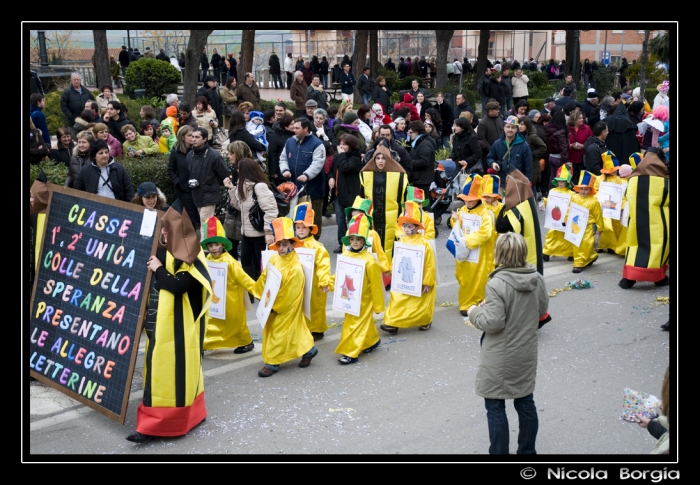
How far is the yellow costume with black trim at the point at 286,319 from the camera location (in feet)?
25.5

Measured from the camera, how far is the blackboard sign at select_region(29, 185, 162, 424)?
661cm

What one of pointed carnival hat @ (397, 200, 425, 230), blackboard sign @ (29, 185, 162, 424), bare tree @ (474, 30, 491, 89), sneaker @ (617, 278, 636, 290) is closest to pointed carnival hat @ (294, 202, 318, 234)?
pointed carnival hat @ (397, 200, 425, 230)

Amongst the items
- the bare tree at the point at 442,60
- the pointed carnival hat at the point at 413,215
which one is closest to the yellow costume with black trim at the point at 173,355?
the pointed carnival hat at the point at 413,215

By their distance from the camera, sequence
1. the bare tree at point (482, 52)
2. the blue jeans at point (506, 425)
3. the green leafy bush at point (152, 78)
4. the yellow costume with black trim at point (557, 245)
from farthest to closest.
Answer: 1. the bare tree at point (482, 52)
2. the green leafy bush at point (152, 78)
3. the yellow costume with black trim at point (557, 245)
4. the blue jeans at point (506, 425)

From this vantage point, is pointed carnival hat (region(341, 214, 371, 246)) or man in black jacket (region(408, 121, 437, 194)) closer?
pointed carnival hat (region(341, 214, 371, 246))

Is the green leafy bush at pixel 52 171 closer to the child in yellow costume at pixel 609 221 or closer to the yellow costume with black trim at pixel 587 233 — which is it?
the yellow costume with black trim at pixel 587 233

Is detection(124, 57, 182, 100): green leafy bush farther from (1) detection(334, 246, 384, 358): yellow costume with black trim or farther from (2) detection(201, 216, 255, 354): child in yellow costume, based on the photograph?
(1) detection(334, 246, 384, 358): yellow costume with black trim

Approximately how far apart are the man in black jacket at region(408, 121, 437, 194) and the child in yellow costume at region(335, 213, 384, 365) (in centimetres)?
436

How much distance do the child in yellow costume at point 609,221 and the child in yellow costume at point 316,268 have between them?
4.82 m

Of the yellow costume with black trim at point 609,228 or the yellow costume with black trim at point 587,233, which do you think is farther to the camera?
the yellow costume with black trim at point 609,228

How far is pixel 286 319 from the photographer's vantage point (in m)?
7.85

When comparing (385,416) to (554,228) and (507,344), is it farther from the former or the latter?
(554,228)

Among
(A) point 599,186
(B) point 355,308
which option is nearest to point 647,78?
(A) point 599,186

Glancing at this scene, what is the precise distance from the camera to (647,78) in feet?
113
